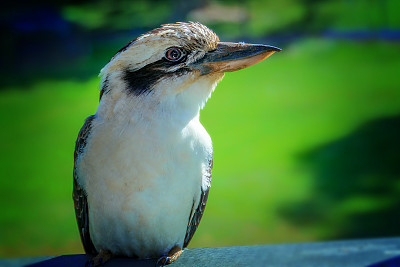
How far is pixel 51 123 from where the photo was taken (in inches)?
187

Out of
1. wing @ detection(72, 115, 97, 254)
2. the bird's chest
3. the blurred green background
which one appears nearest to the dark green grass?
the blurred green background

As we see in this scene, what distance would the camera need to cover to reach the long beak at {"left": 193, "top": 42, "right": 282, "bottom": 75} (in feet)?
5.44

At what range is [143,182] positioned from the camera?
5.54ft

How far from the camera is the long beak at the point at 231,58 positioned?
166cm

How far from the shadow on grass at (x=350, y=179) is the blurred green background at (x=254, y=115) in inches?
0.5

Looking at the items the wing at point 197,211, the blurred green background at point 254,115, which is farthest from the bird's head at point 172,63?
the blurred green background at point 254,115

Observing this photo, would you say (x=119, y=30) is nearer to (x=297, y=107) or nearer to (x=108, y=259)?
(x=297, y=107)

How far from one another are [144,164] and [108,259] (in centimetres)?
51

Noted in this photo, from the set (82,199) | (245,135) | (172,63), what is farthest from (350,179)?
(172,63)

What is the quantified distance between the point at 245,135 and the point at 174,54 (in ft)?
11.2

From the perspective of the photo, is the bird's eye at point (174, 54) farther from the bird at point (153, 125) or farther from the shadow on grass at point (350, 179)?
the shadow on grass at point (350, 179)

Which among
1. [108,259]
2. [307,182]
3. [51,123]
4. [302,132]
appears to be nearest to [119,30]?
[51,123]

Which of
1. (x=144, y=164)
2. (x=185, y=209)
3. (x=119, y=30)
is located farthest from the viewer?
(x=119, y=30)

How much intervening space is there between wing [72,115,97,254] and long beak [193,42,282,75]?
49 cm
